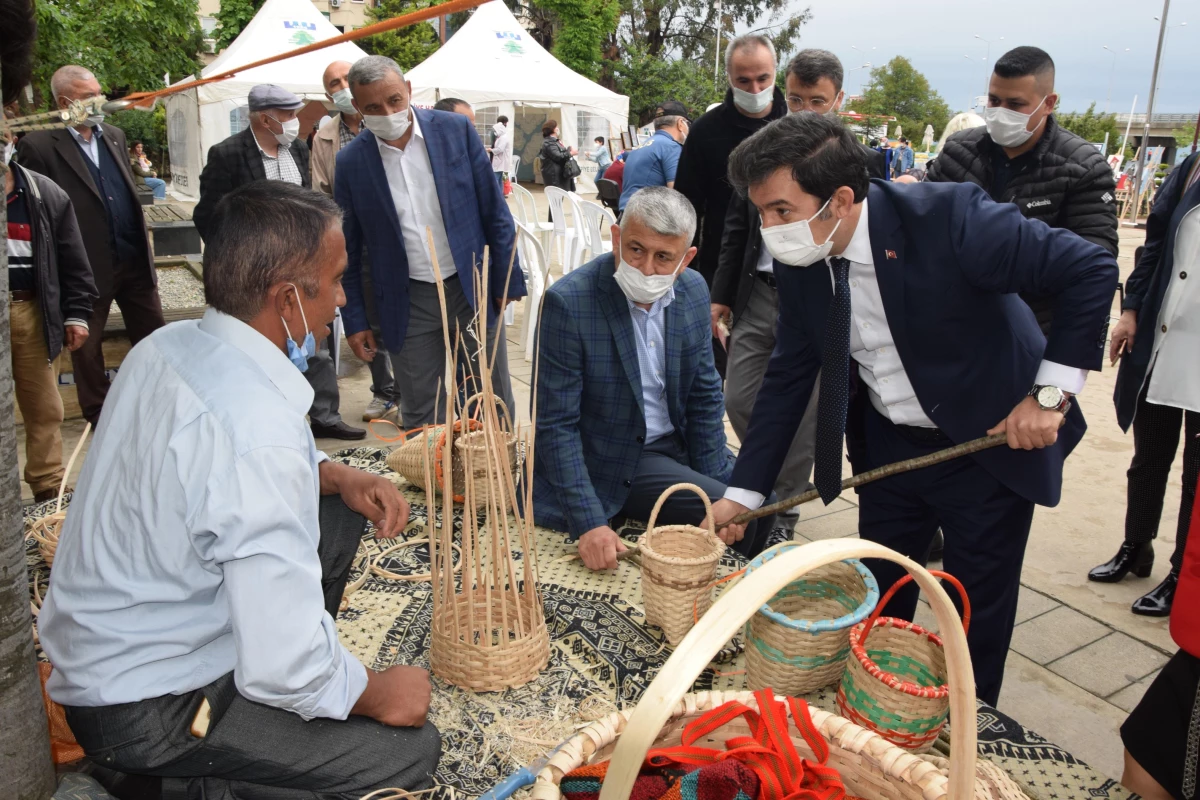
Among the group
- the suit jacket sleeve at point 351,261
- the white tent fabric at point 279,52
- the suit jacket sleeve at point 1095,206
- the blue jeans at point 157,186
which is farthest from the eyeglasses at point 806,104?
the blue jeans at point 157,186

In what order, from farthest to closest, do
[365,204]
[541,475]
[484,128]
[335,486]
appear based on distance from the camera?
[484,128]
[365,204]
[541,475]
[335,486]

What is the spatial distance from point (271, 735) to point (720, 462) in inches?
66.5

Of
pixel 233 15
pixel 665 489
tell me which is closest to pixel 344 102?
pixel 665 489

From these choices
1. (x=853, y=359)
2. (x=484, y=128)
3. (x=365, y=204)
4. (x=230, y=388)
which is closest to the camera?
(x=230, y=388)

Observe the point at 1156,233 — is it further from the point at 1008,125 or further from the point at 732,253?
the point at 732,253

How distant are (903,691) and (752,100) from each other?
2.60m

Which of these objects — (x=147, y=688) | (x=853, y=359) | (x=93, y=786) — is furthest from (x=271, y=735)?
(x=853, y=359)

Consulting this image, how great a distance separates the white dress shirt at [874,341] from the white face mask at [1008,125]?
1273mm

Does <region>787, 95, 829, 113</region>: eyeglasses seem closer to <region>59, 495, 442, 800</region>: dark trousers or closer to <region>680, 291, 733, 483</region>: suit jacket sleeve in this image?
<region>680, 291, 733, 483</region>: suit jacket sleeve

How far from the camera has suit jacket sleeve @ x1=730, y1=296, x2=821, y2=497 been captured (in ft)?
7.08

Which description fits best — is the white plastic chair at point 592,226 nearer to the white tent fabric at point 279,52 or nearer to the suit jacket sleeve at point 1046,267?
the suit jacket sleeve at point 1046,267

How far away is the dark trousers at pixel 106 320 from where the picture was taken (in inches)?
159

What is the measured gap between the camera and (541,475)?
8.38ft

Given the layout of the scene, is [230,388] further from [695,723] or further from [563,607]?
[563,607]
